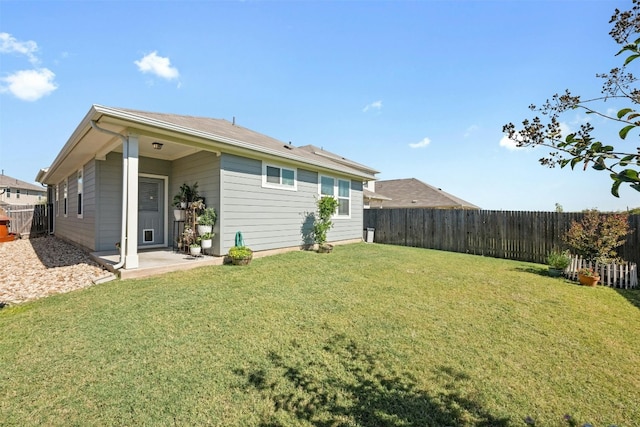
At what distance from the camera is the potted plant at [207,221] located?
6.60 meters

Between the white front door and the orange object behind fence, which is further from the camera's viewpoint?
the orange object behind fence

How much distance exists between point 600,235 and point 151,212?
12544 mm

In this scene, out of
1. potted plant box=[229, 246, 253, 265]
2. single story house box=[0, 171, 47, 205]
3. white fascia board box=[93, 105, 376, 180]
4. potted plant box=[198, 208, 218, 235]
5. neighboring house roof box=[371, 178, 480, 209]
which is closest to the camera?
white fascia board box=[93, 105, 376, 180]

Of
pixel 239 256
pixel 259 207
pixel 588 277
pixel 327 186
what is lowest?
pixel 588 277

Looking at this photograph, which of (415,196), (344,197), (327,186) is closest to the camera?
(327,186)

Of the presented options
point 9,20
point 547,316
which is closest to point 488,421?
point 547,316

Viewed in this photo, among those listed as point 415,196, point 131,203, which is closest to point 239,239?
point 131,203

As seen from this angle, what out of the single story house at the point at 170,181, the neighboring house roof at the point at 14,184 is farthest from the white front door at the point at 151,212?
the neighboring house roof at the point at 14,184

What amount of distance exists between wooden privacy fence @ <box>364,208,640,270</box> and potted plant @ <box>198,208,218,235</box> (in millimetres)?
8593

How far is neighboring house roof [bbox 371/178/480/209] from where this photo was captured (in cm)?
2034

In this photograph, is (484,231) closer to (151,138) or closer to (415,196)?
(151,138)

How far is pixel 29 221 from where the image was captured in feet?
46.4

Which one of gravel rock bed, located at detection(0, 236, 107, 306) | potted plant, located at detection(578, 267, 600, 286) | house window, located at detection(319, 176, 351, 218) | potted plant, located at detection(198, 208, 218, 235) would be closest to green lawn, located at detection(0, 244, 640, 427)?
gravel rock bed, located at detection(0, 236, 107, 306)

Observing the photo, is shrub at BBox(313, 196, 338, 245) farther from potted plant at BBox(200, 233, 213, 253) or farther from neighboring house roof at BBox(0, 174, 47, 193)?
neighboring house roof at BBox(0, 174, 47, 193)
